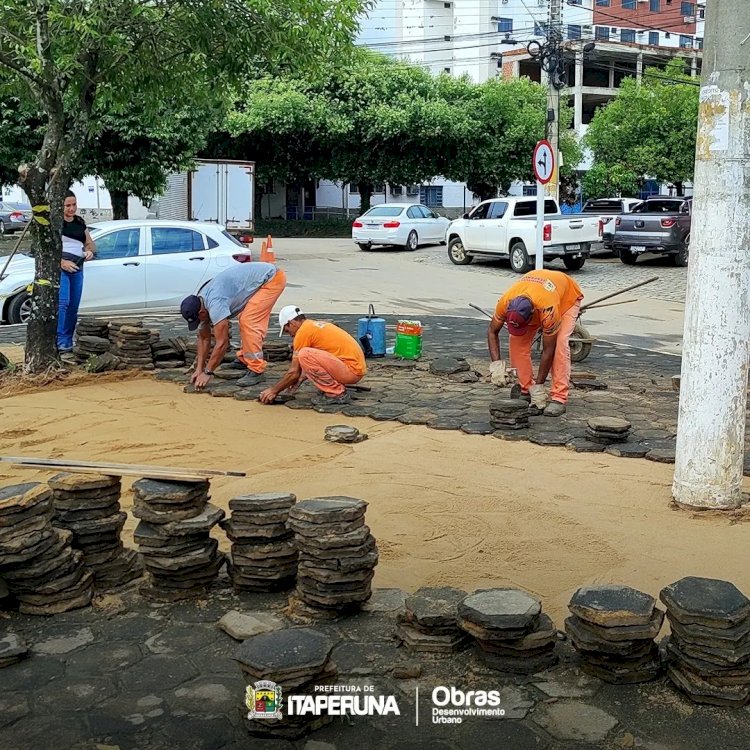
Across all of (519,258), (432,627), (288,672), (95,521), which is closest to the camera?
(288,672)

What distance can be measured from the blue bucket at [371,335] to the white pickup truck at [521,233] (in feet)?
39.1

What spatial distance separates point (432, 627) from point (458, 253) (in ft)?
71.7

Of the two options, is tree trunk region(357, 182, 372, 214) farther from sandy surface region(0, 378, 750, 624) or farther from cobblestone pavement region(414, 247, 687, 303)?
sandy surface region(0, 378, 750, 624)

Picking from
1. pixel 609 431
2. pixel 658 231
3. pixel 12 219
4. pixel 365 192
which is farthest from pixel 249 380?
pixel 12 219

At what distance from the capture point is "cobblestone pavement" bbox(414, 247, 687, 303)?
65.3ft

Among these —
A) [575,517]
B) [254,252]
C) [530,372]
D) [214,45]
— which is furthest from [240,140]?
[575,517]

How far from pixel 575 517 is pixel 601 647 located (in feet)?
6.56

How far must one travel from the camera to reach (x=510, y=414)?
7785mm

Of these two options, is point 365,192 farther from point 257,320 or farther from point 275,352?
point 257,320

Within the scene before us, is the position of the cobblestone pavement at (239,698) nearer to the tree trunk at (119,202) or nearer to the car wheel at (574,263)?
the car wheel at (574,263)

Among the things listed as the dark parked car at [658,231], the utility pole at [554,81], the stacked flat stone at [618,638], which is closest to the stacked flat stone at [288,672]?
the stacked flat stone at [618,638]

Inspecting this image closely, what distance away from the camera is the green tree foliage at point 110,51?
912 centimetres

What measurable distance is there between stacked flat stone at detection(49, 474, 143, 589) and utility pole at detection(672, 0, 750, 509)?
3.52 metres

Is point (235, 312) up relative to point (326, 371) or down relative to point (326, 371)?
up
